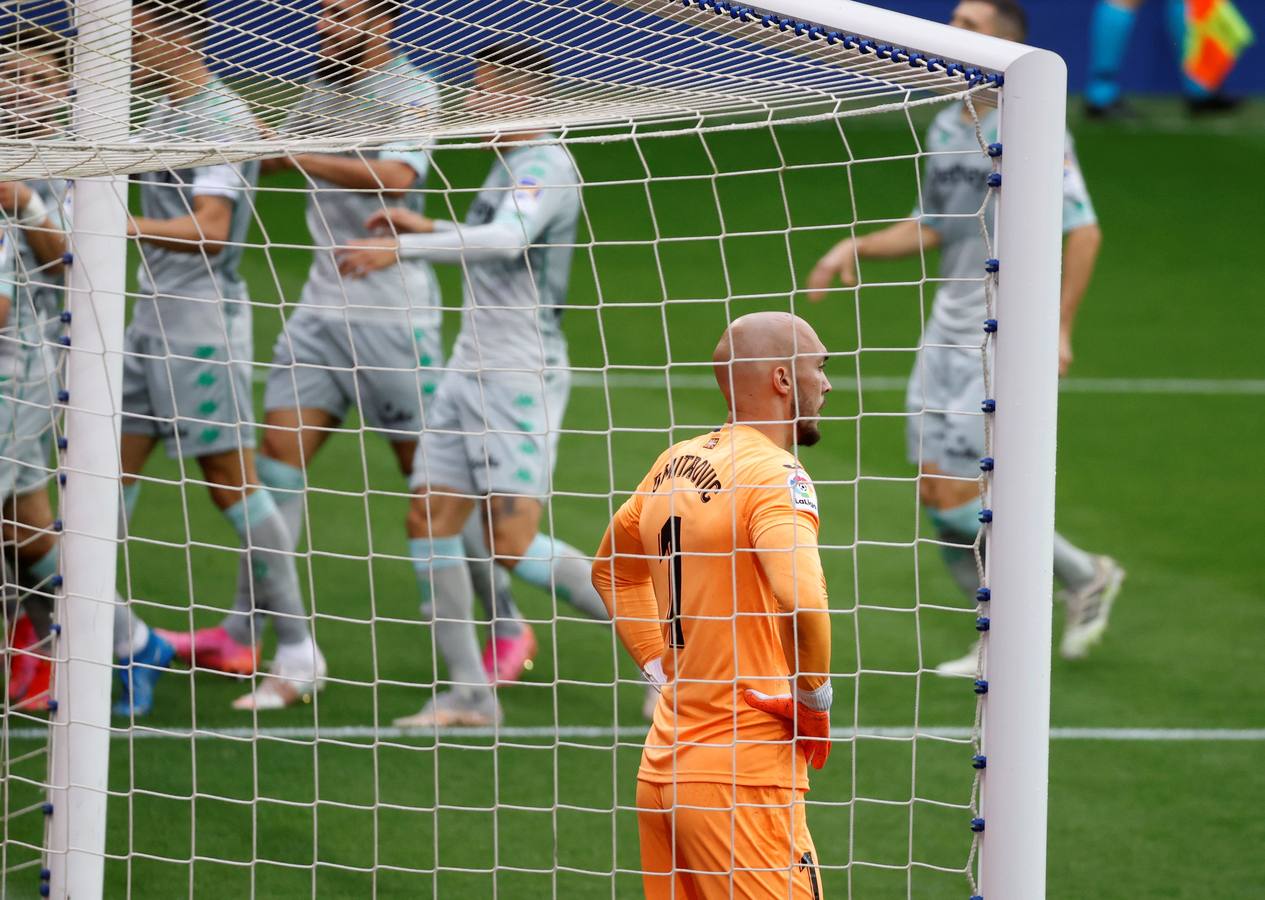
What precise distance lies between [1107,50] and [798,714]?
17.9 m

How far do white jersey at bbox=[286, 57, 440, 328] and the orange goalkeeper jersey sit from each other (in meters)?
0.92

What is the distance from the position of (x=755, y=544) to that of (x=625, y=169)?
14.9 m

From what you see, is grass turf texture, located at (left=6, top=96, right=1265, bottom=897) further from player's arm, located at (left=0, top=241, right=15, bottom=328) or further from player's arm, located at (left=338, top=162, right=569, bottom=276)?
player's arm, located at (left=0, top=241, right=15, bottom=328)

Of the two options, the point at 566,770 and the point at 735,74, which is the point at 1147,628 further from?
the point at 735,74

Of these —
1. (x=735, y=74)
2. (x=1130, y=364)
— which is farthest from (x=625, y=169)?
(x=735, y=74)

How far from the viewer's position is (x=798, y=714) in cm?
329

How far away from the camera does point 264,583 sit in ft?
19.2

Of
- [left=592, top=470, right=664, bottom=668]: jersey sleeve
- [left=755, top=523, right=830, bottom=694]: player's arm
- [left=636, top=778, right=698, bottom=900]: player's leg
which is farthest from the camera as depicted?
[left=592, top=470, right=664, bottom=668]: jersey sleeve

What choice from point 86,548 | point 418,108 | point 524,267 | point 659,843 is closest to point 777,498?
point 659,843

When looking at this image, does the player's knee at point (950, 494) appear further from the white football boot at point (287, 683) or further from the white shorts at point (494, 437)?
the white football boot at point (287, 683)

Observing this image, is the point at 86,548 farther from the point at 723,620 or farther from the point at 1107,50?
the point at 1107,50

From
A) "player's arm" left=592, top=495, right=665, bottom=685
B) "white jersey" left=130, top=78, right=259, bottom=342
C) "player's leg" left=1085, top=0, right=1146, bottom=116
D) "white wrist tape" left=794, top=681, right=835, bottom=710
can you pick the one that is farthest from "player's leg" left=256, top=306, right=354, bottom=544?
"player's leg" left=1085, top=0, right=1146, bottom=116

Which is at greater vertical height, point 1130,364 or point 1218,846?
point 1130,364

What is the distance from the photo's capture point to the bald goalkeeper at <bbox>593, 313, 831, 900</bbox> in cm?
323
